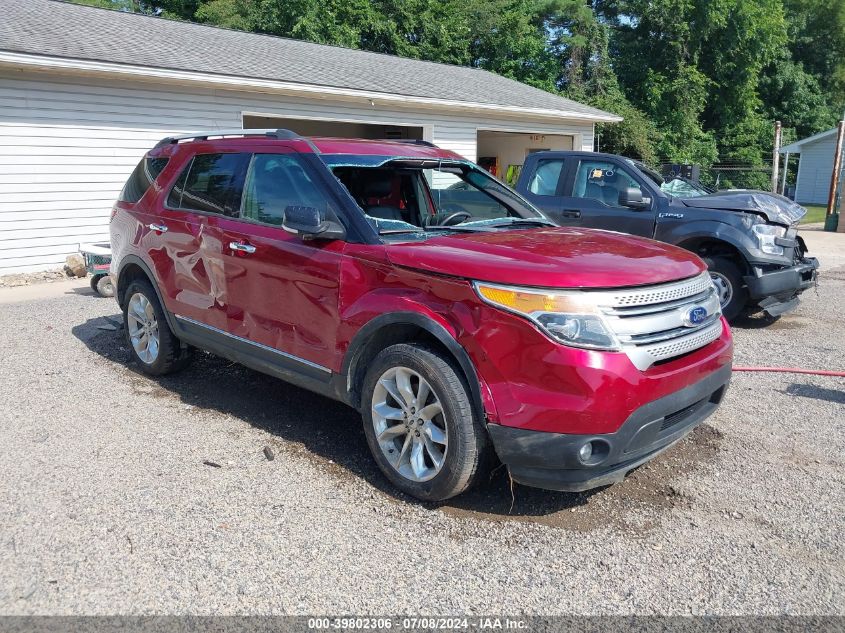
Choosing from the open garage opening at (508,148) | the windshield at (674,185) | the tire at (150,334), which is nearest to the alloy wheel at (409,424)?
the tire at (150,334)

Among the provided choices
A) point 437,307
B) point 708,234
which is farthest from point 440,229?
point 708,234

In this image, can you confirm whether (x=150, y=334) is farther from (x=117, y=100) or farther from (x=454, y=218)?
(x=117, y=100)

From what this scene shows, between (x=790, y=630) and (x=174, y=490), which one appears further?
(x=174, y=490)

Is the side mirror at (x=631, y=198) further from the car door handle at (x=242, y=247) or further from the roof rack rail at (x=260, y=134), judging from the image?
the car door handle at (x=242, y=247)

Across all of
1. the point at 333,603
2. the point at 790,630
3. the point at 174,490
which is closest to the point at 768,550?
the point at 790,630

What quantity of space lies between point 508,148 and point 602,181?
16.0 meters

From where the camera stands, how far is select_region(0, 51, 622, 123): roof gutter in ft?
32.8

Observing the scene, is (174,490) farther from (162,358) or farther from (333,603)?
(162,358)

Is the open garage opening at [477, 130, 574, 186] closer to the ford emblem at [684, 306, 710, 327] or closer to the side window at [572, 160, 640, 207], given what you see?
the side window at [572, 160, 640, 207]

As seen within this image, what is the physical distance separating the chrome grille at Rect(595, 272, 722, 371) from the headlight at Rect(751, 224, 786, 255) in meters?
4.18

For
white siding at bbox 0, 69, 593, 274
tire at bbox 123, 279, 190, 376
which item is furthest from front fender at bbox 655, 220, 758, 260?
white siding at bbox 0, 69, 593, 274

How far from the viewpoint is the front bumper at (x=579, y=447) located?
3.13 metres

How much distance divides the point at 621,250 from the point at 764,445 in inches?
69.2

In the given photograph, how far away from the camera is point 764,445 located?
4.43 metres
